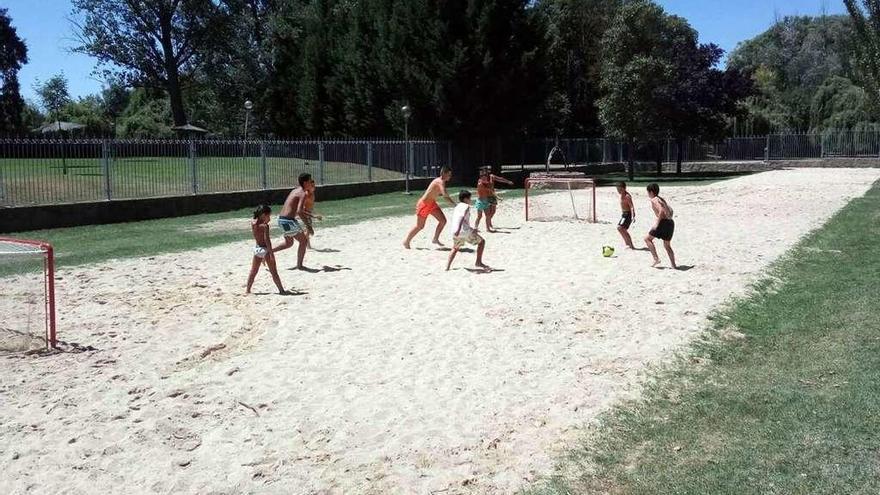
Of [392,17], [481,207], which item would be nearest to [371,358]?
[481,207]

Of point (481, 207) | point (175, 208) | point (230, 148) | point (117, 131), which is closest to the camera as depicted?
point (481, 207)

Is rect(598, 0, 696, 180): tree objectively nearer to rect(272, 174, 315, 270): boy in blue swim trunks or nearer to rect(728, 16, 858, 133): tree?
rect(728, 16, 858, 133): tree

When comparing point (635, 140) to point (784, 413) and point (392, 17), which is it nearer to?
point (392, 17)

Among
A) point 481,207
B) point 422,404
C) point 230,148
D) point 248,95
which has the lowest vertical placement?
point 422,404

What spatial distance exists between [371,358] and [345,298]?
272 centimetres

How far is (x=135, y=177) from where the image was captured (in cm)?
2189

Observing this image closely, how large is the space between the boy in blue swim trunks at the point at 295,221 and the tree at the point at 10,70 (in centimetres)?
4924

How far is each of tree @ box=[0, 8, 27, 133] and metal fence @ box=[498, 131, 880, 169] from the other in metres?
34.2

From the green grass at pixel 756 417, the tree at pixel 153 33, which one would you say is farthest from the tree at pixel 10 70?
the green grass at pixel 756 417

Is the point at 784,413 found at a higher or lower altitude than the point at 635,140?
lower

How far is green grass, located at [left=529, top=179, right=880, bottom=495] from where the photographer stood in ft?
15.3

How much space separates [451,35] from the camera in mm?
34781

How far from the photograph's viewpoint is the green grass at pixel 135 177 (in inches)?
754

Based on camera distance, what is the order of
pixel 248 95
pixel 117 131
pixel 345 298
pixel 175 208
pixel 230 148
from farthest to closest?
pixel 117 131
pixel 248 95
pixel 230 148
pixel 175 208
pixel 345 298
